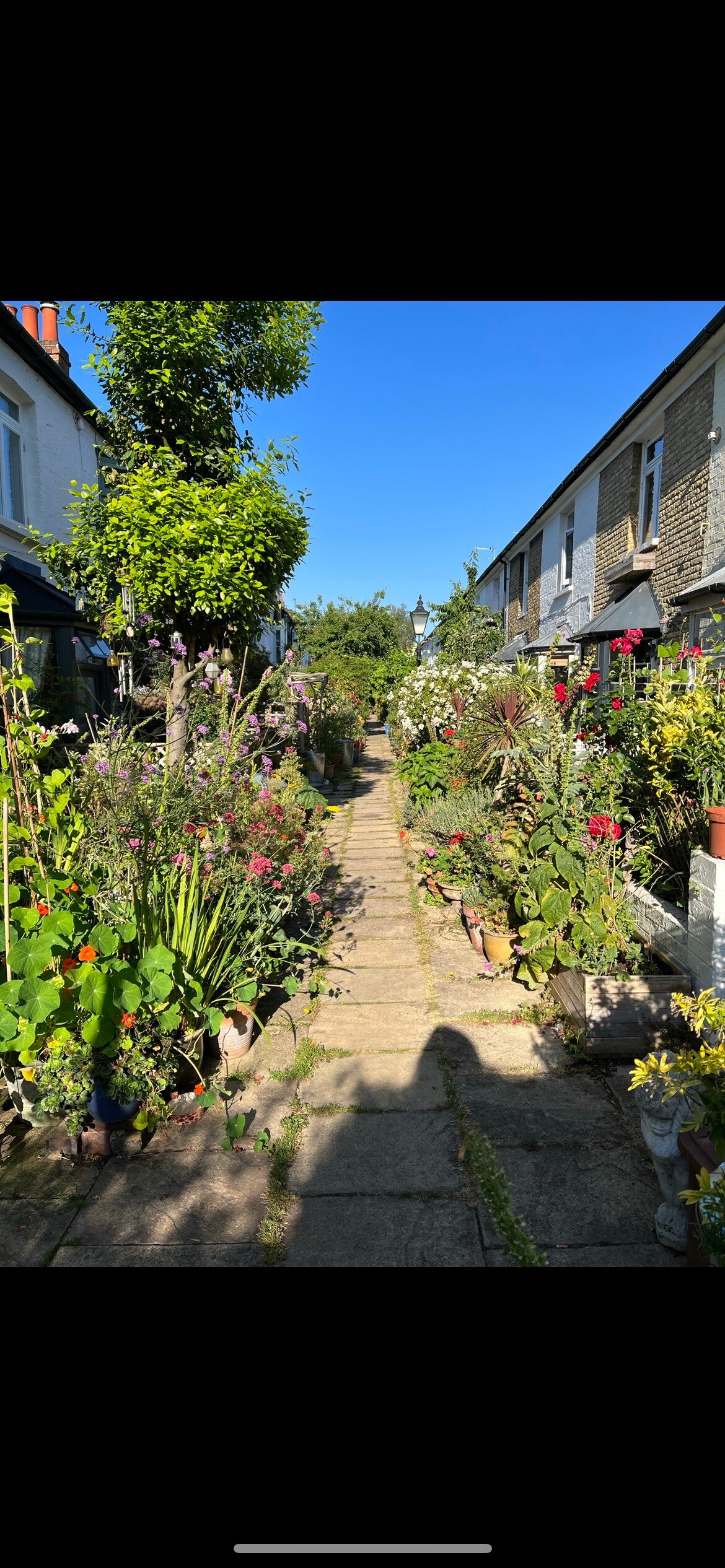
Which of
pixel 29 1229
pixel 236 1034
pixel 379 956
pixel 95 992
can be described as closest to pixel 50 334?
pixel 379 956

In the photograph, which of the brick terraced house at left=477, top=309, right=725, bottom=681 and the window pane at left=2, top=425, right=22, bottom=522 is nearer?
the brick terraced house at left=477, top=309, right=725, bottom=681

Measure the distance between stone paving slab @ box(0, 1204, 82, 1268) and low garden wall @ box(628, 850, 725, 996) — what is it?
242cm

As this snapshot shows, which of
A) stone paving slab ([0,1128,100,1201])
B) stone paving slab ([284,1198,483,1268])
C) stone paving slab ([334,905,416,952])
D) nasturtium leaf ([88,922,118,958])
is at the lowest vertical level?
stone paving slab ([0,1128,100,1201])

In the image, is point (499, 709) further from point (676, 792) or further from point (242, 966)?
point (242, 966)

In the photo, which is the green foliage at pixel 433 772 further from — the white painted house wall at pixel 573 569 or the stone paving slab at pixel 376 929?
the white painted house wall at pixel 573 569

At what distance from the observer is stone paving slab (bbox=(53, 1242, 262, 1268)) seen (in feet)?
6.49

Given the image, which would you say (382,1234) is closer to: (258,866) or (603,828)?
(258,866)

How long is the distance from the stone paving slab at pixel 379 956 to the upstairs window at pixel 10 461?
23.5 feet

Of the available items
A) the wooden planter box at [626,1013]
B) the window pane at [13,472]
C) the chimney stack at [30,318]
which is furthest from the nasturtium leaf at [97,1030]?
the chimney stack at [30,318]

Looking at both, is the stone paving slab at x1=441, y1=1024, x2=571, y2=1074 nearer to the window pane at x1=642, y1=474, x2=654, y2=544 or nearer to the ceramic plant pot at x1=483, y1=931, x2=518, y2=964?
the ceramic plant pot at x1=483, y1=931, x2=518, y2=964

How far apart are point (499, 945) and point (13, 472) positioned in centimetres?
872

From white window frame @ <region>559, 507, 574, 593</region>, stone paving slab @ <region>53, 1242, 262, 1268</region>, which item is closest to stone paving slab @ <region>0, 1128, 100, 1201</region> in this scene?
stone paving slab @ <region>53, 1242, 262, 1268</region>
